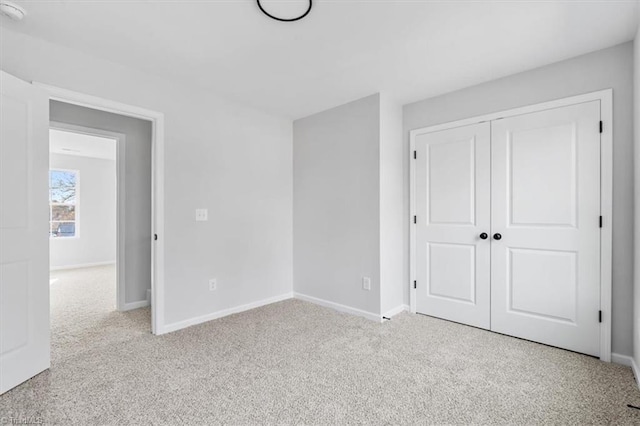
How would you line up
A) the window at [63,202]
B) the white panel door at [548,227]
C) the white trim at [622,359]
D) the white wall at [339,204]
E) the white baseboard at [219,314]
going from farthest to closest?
1. the window at [63,202]
2. the white wall at [339,204]
3. the white baseboard at [219,314]
4. the white panel door at [548,227]
5. the white trim at [622,359]

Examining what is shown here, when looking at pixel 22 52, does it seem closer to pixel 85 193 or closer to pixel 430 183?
pixel 430 183

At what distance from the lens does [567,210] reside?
2.46 metres

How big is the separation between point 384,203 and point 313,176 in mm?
994

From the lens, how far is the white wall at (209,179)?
240 centimetres

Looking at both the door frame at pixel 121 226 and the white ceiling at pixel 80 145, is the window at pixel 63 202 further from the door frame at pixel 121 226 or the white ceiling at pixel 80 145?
the door frame at pixel 121 226

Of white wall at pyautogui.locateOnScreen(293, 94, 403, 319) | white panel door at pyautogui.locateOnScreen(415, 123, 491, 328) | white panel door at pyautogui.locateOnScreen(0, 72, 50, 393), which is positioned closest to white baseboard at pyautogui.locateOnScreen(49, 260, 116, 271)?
white panel door at pyautogui.locateOnScreen(0, 72, 50, 393)

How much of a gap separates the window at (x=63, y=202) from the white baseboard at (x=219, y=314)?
5.27m

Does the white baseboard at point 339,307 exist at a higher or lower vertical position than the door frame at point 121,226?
lower

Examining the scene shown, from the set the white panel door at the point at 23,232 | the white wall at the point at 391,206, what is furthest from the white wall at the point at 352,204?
the white panel door at the point at 23,232

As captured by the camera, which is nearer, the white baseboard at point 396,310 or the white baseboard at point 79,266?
the white baseboard at point 396,310

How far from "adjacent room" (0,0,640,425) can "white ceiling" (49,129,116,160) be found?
7.40 feet

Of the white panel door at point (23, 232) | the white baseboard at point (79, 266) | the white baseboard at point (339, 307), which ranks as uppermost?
the white panel door at point (23, 232)

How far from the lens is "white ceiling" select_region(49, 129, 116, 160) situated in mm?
5055

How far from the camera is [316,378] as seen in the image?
2.05 metres
